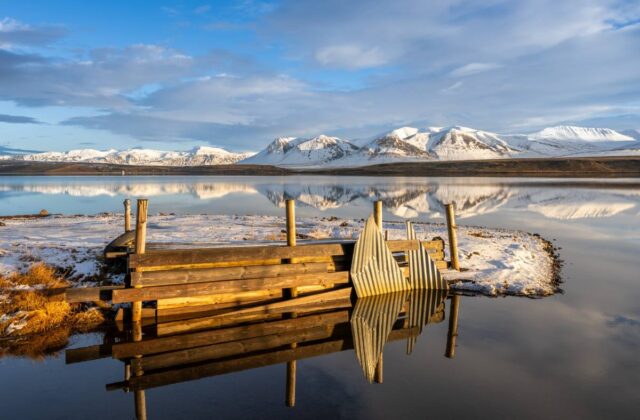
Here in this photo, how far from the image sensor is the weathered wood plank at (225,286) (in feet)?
41.7

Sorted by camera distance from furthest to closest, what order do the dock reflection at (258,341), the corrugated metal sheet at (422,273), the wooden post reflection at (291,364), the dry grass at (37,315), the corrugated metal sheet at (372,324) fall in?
the corrugated metal sheet at (422,273) → the dry grass at (37,315) → the corrugated metal sheet at (372,324) → the dock reflection at (258,341) → the wooden post reflection at (291,364)

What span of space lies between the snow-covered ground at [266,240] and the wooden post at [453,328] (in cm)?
144

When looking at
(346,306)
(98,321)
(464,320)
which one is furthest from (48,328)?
(464,320)

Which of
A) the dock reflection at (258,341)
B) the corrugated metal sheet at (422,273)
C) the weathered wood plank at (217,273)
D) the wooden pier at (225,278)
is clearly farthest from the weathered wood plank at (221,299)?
the corrugated metal sheet at (422,273)

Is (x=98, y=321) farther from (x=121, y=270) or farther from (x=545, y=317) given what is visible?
(x=545, y=317)

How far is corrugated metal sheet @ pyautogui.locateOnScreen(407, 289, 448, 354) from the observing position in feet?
44.6

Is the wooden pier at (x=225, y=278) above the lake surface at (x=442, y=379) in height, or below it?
above

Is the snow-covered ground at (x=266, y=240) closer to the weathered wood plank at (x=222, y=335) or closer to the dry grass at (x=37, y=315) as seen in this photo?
the dry grass at (x=37, y=315)

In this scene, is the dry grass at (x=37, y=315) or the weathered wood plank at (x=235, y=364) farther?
the dry grass at (x=37, y=315)

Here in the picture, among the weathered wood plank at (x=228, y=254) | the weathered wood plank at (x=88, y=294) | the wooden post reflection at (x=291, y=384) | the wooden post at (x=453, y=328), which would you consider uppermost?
the weathered wood plank at (x=228, y=254)

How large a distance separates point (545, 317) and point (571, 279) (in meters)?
5.48

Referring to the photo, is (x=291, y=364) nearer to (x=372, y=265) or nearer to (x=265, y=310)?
(x=265, y=310)

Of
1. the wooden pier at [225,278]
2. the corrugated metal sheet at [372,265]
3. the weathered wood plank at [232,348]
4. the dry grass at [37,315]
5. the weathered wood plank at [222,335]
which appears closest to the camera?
the weathered wood plank at [232,348]

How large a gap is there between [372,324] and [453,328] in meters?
2.27
